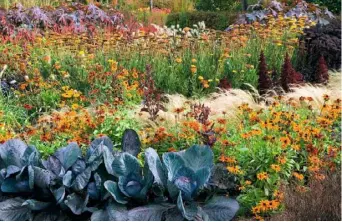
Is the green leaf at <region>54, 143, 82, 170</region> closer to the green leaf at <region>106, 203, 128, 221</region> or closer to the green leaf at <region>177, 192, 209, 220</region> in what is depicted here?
the green leaf at <region>106, 203, 128, 221</region>

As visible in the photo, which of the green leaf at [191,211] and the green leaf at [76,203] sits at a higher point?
the green leaf at [191,211]

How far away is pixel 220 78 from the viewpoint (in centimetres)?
752

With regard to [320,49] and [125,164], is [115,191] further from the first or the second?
[320,49]

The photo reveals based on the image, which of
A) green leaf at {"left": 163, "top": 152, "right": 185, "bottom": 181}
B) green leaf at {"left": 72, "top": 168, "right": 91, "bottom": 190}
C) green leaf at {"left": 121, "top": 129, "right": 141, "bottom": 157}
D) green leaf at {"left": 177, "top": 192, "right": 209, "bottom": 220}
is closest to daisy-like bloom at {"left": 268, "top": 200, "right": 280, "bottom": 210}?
green leaf at {"left": 177, "top": 192, "right": 209, "bottom": 220}

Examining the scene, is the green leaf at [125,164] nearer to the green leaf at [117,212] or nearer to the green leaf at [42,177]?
the green leaf at [117,212]

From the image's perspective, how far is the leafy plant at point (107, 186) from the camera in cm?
421

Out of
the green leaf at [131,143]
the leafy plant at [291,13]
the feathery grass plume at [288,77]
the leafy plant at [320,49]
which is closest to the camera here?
the green leaf at [131,143]

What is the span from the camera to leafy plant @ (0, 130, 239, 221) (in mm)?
4211

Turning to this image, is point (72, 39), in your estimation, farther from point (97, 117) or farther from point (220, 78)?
point (97, 117)

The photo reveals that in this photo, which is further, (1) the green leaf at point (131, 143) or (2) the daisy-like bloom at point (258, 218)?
(1) the green leaf at point (131, 143)

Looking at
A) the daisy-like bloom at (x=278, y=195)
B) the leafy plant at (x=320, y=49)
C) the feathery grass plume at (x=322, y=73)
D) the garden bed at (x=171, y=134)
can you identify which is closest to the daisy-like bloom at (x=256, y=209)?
the garden bed at (x=171, y=134)

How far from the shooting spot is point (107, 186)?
4230 millimetres

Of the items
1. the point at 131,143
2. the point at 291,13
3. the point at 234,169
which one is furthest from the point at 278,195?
the point at 291,13

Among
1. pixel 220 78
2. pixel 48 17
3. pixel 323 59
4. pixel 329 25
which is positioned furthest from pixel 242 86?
pixel 48 17
